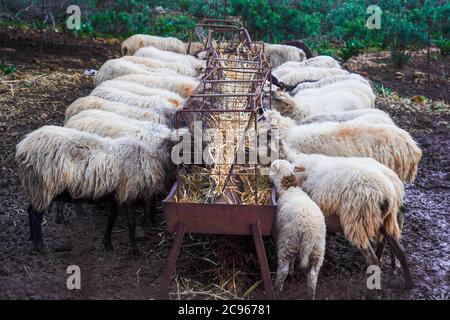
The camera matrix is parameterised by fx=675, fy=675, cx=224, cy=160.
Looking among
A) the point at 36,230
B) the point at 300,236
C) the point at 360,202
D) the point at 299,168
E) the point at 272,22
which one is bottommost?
the point at 36,230

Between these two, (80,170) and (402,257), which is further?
(80,170)

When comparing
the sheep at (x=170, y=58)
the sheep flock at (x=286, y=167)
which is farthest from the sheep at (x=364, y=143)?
the sheep at (x=170, y=58)

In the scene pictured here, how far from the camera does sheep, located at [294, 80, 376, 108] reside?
877cm

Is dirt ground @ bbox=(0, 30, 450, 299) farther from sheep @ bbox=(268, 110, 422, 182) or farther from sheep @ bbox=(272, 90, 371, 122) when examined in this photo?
sheep @ bbox=(272, 90, 371, 122)

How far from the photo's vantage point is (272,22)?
50.1 ft

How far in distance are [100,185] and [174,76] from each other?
4.04 m

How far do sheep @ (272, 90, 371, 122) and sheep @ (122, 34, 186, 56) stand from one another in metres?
5.29

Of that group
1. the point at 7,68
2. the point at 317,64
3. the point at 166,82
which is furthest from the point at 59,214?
the point at 317,64

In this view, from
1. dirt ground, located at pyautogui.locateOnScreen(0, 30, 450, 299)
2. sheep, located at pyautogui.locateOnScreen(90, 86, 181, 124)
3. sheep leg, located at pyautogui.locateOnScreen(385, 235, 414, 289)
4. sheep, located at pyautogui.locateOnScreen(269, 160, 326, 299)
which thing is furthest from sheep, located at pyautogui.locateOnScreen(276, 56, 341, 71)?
sheep, located at pyautogui.locateOnScreen(269, 160, 326, 299)

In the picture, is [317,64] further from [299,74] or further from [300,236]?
[300,236]

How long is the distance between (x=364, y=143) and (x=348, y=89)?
2590 millimetres

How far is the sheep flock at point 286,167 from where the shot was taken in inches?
202
